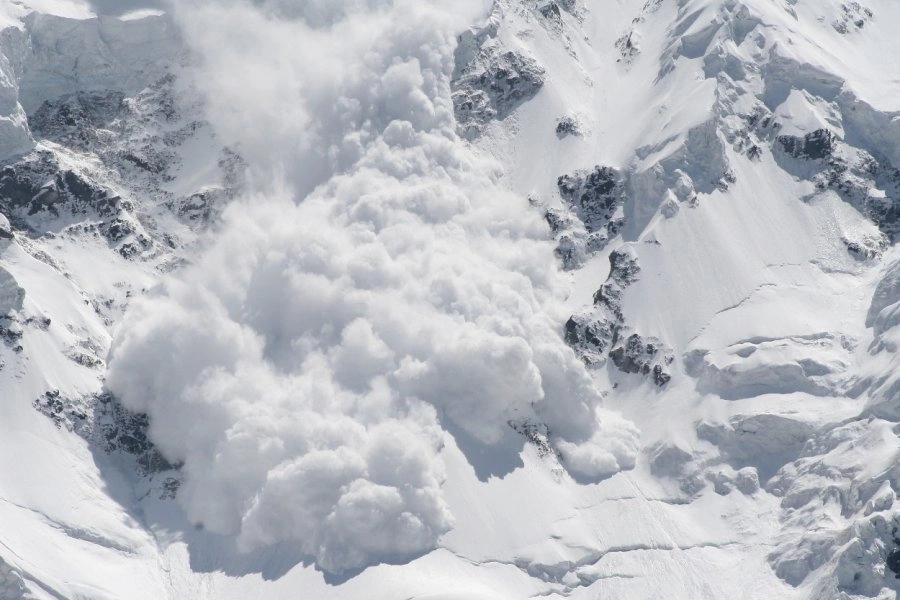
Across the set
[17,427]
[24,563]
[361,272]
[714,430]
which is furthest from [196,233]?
[714,430]

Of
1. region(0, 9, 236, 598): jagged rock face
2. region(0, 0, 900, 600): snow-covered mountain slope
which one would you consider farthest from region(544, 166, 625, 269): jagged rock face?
region(0, 9, 236, 598): jagged rock face

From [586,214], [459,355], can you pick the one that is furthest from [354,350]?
[586,214]

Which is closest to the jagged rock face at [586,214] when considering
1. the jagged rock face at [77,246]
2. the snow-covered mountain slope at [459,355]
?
the snow-covered mountain slope at [459,355]

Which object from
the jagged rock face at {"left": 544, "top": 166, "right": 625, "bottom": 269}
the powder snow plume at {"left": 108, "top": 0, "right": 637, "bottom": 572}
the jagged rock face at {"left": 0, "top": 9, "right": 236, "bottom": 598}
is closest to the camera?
the powder snow plume at {"left": 108, "top": 0, "right": 637, "bottom": 572}

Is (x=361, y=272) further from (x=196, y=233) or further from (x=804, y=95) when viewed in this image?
(x=804, y=95)

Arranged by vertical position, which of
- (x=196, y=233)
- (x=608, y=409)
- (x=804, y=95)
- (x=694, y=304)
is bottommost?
(x=196, y=233)

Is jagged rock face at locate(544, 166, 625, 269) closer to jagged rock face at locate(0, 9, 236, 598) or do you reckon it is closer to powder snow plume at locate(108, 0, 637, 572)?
powder snow plume at locate(108, 0, 637, 572)

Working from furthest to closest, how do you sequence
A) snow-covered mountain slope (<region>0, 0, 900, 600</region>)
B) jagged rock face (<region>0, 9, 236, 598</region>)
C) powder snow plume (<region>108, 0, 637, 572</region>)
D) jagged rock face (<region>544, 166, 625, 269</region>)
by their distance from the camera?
jagged rock face (<region>544, 166, 625, 269</region>) → jagged rock face (<region>0, 9, 236, 598</region>) → powder snow plume (<region>108, 0, 637, 572</region>) → snow-covered mountain slope (<region>0, 0, 900, 600</region>)

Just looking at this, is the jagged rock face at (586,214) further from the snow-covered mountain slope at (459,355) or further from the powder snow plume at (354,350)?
the powder snow plume at (354,350)
